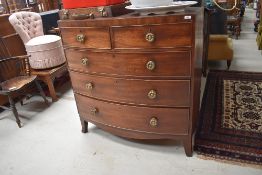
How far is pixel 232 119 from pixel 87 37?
1.50 meters

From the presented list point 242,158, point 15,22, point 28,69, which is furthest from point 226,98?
point 15,22

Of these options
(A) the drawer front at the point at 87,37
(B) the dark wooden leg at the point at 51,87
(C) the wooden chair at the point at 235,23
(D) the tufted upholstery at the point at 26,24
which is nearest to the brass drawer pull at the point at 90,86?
(A) the drawer front at the point at 87,37

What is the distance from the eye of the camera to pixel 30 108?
281 cm

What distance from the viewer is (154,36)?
1.38 m

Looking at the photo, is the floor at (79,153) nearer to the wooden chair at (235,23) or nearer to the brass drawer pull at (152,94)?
the brass drawer pull at (152,94)

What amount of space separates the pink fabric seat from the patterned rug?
1.88 meters

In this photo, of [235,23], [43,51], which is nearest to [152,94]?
[43,51]

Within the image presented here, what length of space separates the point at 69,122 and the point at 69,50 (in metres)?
0.91

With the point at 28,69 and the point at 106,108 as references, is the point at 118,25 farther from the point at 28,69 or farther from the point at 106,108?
the point at 28,69

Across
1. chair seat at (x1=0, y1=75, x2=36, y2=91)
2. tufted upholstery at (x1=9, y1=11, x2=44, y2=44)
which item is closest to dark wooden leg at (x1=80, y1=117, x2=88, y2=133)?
chair seat at (x1=0, y1=75, x2=36, y2=91)

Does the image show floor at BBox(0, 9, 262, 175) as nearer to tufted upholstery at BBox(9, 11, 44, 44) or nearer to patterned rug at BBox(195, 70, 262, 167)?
patterned rug at BBox(195, 70, 262, 167)

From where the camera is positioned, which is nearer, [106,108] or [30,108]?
[106,108]

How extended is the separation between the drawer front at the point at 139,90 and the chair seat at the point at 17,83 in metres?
0.96

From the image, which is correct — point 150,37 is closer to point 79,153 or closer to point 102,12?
point 102,12
